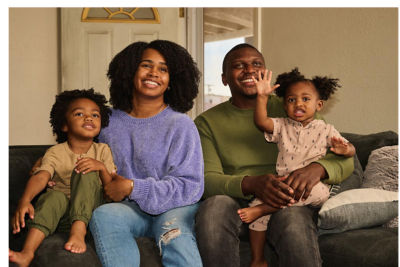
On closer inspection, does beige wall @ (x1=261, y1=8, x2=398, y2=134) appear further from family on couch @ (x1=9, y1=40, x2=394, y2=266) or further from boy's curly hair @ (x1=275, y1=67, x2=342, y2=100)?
family on couch @ (x1=9, y1=40, x2=394, y2=266)

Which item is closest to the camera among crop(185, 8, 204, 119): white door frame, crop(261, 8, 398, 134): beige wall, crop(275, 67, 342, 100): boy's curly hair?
crop(275, 67, 342, 100): boy's curly hair

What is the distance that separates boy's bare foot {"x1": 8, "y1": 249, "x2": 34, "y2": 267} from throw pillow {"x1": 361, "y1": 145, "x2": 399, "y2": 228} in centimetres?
128

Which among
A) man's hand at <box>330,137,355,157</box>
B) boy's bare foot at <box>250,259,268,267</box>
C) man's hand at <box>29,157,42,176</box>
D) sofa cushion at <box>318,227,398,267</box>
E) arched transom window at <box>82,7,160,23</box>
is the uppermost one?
arched transom window at <box>82,7,160,23</box>

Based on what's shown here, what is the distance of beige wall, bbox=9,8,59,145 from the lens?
13.8 feet

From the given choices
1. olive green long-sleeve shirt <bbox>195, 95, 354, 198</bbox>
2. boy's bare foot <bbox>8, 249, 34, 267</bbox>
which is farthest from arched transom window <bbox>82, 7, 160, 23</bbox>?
boy's bare foot <bbox>8, 249, 34, 267</bbox>

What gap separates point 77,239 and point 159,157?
16.7 inches

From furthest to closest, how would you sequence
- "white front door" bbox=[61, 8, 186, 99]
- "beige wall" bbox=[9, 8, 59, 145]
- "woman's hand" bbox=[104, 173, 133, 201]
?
1. "beige wall" bbox=[9, 8, 59, 145]
2. "white front door" bbox=[61, 8, 186, 99]
3. "woman's hand" bbox=[104, 173, 133, 201]

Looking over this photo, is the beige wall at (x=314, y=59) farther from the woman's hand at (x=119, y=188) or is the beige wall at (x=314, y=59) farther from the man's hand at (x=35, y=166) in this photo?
the man's hand at (x=35, y=166)

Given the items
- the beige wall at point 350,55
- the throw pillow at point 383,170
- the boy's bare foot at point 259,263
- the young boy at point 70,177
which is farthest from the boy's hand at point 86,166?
the beige wall at point 350,55

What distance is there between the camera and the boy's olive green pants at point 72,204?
1.61 m

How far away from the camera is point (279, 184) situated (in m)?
1.74

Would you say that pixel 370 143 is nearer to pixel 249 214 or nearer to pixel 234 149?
pixel 234 149

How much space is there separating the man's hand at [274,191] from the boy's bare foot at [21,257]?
770 mm

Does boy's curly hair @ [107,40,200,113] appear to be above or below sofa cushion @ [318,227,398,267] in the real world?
above
